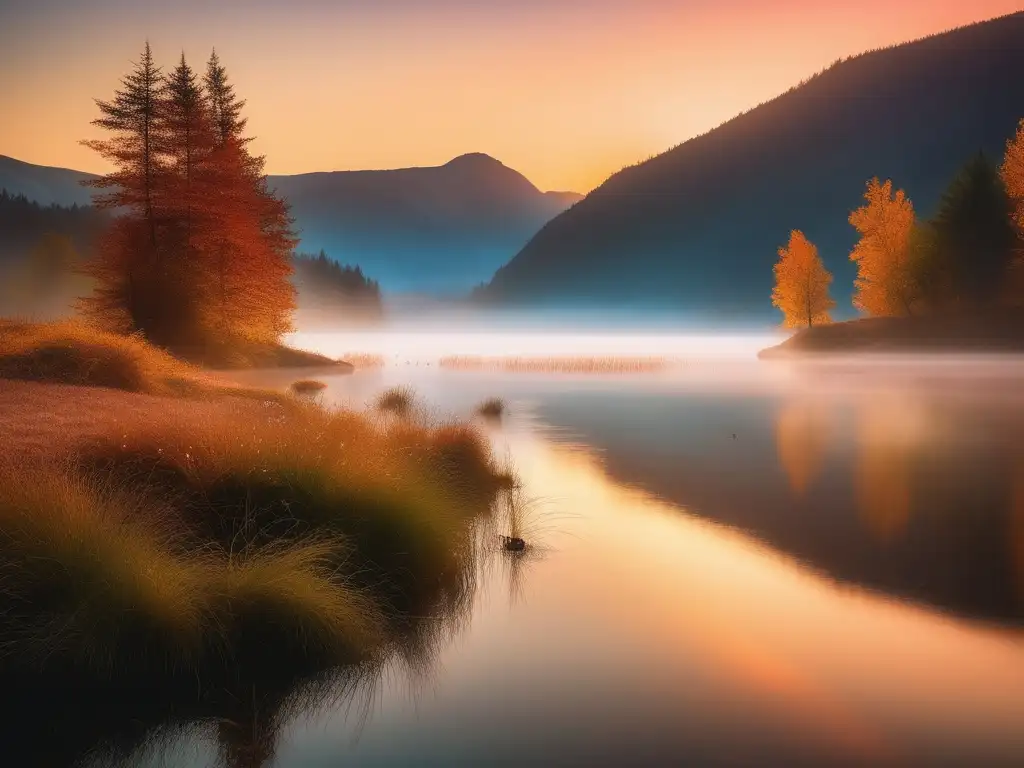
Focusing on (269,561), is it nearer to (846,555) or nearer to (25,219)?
(846,555)

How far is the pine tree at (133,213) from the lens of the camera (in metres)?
38.3

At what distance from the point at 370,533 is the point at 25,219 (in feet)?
598

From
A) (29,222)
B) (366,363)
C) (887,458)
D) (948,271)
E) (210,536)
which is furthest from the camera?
(29,222)

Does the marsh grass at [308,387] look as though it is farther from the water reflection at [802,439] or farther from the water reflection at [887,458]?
→ the water reflection at [887,458]

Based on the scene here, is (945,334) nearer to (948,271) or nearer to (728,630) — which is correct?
(948,271)

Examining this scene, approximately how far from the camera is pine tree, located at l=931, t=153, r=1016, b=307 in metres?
70.8

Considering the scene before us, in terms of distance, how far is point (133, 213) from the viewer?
40.0 meters

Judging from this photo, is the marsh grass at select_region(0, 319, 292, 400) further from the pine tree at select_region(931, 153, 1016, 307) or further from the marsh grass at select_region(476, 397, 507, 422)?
the pine tree at select_region(931, 153, 1016, 307)

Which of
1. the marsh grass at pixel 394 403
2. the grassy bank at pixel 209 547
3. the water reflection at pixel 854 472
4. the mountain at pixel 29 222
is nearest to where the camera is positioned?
the grassy bank at pixel 209 547

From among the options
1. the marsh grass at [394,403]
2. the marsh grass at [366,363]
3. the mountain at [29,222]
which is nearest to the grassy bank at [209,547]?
the marsh grass at [394,403]

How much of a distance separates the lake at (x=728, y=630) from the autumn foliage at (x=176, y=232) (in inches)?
880

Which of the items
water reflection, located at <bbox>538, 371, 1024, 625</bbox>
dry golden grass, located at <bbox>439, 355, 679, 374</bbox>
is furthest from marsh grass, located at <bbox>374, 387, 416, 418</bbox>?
dry golden grass, located at <bbox>439, 355, 679, 374</bbox>

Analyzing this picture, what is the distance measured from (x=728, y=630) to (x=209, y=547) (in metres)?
5.44

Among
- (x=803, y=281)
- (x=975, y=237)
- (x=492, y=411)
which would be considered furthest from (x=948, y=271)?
(x=492, y=411)
